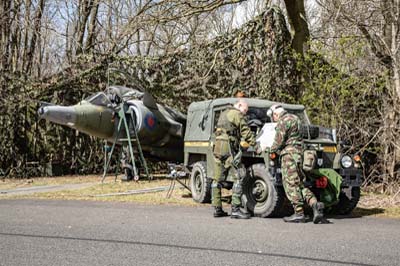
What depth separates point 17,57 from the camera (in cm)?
2797

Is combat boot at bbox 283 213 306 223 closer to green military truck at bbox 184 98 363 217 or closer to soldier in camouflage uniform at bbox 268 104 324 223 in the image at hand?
soldier in camouflage uniform at bbox 268 104 324 223

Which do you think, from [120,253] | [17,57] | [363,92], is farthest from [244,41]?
[17,57]

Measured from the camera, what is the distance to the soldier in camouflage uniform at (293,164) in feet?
26.9

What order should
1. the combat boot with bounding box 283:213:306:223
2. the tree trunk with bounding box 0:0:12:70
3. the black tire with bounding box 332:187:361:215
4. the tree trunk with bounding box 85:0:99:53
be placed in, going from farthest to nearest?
the tree trunk with bounding box 85:0:99:53 < the tree trunk with bounding box 0:0:12:70 < the black tire with bounding box 332:187:361:215 < the combat boot with bounding box 283:213:306:223

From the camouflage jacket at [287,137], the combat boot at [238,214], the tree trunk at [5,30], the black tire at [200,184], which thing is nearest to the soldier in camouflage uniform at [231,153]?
the combat boot at [238,214]

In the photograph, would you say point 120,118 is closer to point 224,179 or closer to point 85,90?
point 85,90

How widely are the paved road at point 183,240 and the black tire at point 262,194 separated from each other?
0.27m

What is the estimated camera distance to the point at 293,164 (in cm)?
831

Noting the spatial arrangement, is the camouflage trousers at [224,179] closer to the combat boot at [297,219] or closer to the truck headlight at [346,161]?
the combat boot at [297,219]

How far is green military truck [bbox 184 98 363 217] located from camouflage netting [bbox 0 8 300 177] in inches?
286

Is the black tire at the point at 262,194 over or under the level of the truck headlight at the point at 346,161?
under

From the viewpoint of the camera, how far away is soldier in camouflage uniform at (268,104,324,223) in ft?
26.9

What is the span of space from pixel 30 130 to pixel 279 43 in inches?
373

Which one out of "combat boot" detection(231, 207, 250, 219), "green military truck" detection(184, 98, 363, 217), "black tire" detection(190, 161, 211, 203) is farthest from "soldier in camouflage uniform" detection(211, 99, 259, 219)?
"black tire" detection(190, 161, 211, 203)
